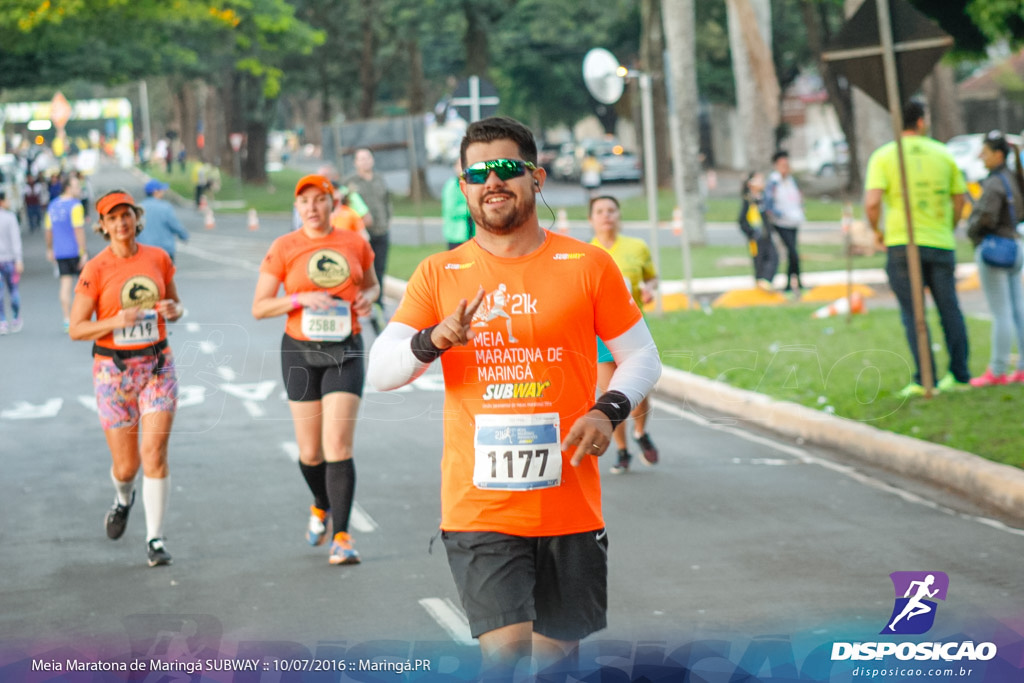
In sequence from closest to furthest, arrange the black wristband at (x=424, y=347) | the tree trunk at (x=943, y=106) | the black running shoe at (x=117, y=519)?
the black wristband at (x=424, y=347)
the black running shoe at (x=117, y=519)
the tree trunk at (x=943, y=106)

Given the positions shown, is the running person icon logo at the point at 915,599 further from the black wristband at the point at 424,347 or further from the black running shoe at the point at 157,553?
the black running shoe at the point at 157,553

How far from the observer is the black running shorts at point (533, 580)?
4.14m

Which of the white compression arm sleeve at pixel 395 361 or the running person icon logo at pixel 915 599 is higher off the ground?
the white compression arm sleeve at pixel 395 361

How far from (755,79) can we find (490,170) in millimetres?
22855

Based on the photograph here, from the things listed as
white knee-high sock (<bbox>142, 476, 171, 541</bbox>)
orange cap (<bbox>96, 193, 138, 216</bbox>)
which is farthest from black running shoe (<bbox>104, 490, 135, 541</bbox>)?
orange cap (<bbox>96, 193, 138, 216</bbox>)

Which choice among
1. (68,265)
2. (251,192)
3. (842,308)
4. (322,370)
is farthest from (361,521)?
(251,192)

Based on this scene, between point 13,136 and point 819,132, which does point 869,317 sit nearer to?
point 13,136

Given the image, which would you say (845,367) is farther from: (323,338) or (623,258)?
(323,338)

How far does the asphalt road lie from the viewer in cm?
616

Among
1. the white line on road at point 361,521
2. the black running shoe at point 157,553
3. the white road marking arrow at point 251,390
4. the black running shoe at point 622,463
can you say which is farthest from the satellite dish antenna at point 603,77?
the black running shoe at point 157,553

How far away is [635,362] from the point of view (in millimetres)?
4305

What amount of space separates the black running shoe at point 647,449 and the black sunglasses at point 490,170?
607 centimetres

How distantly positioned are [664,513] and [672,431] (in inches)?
117

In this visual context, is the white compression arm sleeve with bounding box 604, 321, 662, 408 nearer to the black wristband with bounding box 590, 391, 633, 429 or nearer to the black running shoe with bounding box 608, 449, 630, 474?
the black wristband with bounding box 590, 391, 633, 429
